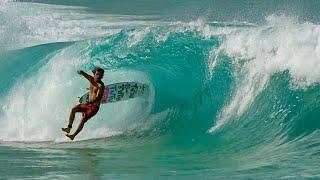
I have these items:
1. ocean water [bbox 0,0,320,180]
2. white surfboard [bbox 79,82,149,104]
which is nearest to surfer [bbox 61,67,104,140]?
ocean water [bbox 0,0,320,180]

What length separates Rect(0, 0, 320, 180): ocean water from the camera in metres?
10.2

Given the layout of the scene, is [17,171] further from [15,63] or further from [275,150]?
[15,63]

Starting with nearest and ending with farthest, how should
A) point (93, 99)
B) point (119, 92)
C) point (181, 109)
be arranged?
1. point (93, 99)
2. point (119, 92)
3. point (181, 109)

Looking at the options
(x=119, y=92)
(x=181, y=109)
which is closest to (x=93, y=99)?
(x=119, y=92)

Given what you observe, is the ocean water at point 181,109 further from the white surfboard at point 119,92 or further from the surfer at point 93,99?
the surfer at point 93,99

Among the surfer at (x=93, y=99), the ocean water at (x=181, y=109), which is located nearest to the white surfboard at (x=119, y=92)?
the ocean water at (x=181, y=109)

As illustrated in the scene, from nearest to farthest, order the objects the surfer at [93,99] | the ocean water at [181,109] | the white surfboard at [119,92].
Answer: the ocean water at [181,109], the surfer at [93,99], the white surfboard at [119,92]

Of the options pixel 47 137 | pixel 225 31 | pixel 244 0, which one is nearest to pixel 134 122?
pixel 47 137

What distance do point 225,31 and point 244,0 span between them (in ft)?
78.1

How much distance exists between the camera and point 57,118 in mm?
15680

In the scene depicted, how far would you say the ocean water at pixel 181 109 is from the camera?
10227 millimetres

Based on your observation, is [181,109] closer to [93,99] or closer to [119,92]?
[119,92]

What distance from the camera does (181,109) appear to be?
15.0m

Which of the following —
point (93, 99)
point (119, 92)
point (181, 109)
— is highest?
point (119, 92)
